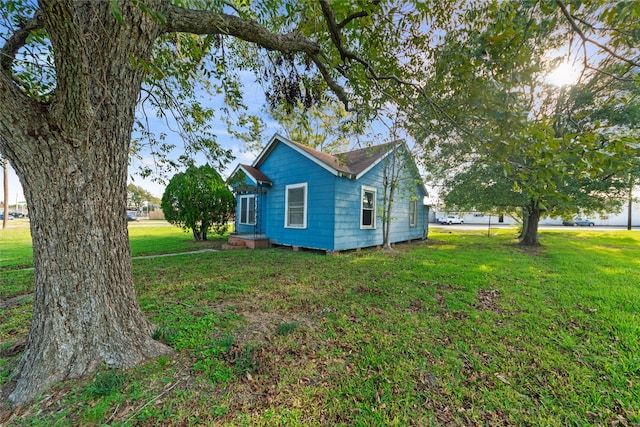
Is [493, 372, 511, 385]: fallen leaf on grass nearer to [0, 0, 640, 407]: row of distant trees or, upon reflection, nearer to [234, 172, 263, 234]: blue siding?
[0, 0, 640, 407]: row of distant trees

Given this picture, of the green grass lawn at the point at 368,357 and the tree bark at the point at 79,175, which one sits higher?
the tree bark at the point at 79,175

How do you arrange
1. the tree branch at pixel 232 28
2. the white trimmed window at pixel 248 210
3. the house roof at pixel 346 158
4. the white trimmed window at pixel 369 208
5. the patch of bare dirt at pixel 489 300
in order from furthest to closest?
the white trimmed window at pixel 248 210 → the white trimmed window at pixel 369 208 → the house roof at pixel 346 158 → the patch of bare dirt at pixel 489 300 → the tree branch at pixel 232 28

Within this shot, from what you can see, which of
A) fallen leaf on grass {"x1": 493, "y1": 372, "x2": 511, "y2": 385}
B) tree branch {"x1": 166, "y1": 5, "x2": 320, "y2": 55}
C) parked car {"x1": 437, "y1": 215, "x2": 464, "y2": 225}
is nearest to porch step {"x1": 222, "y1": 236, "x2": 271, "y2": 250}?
tree branch {"x1": 166, "y1": 5, "x2": 320, "y2": 55}

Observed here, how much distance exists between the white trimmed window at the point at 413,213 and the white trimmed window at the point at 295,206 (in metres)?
5.71

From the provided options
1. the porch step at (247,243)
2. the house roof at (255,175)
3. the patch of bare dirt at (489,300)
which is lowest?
the patch of bare dirt at (489,300)

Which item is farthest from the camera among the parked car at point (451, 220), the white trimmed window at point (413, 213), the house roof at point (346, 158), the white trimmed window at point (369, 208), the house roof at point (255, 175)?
the parked car at point (451, 220)

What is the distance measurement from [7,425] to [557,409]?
389cm

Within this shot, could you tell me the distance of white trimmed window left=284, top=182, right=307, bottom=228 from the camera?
8.93 metres

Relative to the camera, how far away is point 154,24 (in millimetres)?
2170

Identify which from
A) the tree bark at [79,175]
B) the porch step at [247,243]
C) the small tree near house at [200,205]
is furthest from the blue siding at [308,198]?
the tree bark at [79,175]

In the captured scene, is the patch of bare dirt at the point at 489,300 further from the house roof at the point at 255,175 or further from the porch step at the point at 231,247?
the house roof at the point at 255,175

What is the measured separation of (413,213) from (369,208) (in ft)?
12.8

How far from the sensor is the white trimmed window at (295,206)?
8934mm

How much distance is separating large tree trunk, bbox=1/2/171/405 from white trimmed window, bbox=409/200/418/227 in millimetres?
11498
